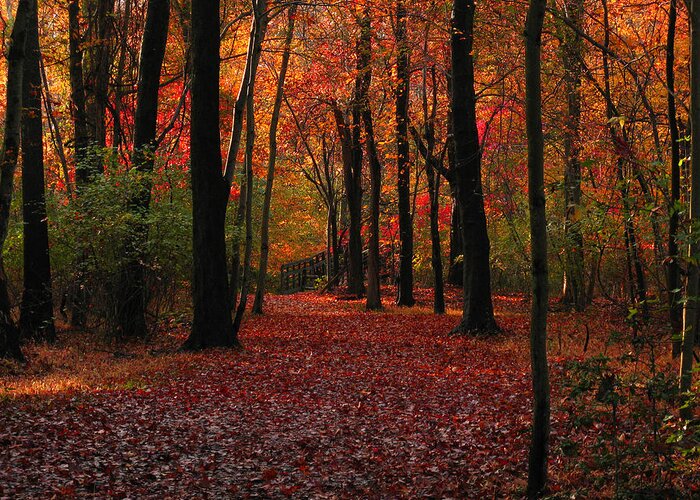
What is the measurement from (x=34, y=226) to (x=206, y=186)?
136 inches

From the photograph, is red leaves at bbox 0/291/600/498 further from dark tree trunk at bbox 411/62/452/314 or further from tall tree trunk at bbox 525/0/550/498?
dark tree trunk at bbox 411/62/452/314

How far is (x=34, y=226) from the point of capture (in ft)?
43.8

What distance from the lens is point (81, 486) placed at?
5801 millimetres

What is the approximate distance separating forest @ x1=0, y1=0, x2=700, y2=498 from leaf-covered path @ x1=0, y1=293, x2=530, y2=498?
0.04 metres

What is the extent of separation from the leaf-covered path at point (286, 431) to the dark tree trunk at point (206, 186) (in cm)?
80

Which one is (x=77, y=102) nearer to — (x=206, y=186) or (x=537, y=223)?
(x=206, y=186)

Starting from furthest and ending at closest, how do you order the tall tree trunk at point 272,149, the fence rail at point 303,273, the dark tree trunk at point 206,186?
the fence rail at point 303,273, the tall tree trunk at point 272,149, the dark tree trunk at point 206,186

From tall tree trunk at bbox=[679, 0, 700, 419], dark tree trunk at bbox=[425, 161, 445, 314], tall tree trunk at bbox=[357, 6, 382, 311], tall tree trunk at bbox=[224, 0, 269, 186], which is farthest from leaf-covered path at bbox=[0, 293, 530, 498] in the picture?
tall tree trunk at bbox=[357, 6, 382, 311]

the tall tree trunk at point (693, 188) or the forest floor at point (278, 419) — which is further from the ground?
the tall tree trunk at point (693, 188)

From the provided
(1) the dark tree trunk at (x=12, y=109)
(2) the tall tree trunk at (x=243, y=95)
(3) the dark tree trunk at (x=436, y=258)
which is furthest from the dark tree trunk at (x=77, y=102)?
(3) the dark tree trunk at (x=436, y=258)

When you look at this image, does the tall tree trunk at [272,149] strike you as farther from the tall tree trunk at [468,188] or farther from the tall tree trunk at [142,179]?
the tall tree trunk at [468,188]

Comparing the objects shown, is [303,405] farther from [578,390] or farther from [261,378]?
[578,390]

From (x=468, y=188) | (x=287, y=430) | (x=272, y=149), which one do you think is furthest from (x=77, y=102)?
(x=287, y=430)

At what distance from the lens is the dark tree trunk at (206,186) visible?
12766 millimetres
